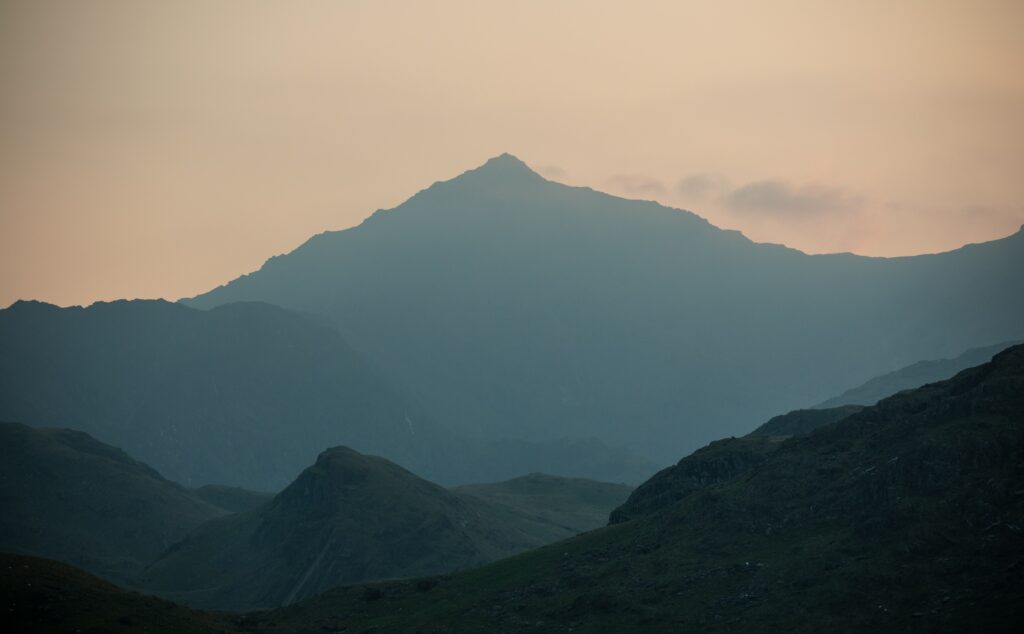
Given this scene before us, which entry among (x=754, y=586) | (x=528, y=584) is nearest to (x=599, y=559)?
(x=528, y=584)

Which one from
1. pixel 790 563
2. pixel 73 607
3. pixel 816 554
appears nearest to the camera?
pixel 73 607

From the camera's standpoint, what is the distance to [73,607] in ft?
321

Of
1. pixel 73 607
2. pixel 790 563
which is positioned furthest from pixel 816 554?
pixel 73 607

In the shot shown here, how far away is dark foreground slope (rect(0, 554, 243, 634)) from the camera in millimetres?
94125

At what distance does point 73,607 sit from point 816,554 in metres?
68.2

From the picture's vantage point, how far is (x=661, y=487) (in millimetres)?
154875

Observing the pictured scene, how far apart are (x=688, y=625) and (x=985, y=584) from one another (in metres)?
27.0

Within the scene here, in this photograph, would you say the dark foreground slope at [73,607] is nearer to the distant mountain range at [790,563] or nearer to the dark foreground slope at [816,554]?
the distant mountain range at [790,563]

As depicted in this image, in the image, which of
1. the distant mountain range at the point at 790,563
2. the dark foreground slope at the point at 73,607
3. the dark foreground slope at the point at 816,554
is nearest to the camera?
the dark foreground slope at the point at 816,554

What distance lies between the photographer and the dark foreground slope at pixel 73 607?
94.1 meters

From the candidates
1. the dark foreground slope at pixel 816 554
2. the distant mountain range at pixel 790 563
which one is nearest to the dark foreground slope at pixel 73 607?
the distant mountain range at pixel 790 563

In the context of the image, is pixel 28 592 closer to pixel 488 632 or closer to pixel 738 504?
pixel 488 632

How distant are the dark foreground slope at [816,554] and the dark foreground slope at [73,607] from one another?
25446 mm

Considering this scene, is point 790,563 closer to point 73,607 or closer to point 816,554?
point 816,554
